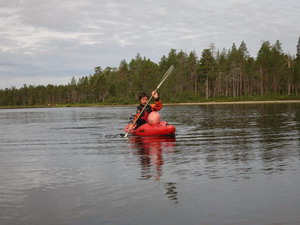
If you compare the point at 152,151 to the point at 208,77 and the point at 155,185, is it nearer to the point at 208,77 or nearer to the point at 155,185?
the point at 155,185

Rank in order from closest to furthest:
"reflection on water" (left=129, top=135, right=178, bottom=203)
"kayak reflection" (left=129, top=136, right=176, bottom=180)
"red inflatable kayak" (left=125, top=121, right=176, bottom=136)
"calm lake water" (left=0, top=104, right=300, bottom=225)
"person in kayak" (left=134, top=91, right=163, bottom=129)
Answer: "calm lake water" (left=0, top=104, right=300, bottom=225) < "reflection on water" (left=129, top=135, right=178, bottom=203) < "kayak reflection" (left=129, top=136, right=176, bottom=180) < "red inflatable kayak" (left=125, top=121, right=176, bottom=136) < "person in kayak" (left=134, top=91, right=163, bottom=129)

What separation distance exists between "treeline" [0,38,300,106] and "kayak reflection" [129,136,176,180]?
83718 millimetres

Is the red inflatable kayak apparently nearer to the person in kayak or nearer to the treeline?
the person in kayak

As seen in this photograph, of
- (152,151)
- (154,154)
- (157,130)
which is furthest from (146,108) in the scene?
(154,154)

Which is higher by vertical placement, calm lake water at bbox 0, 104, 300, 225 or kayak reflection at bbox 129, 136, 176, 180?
kayak reflection at bbox 129, 136, 176, 180

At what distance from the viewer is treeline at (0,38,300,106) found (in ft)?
333

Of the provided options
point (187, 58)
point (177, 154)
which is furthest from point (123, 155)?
point (187, 58)


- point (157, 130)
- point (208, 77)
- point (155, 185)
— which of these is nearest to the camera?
point (155, 185)

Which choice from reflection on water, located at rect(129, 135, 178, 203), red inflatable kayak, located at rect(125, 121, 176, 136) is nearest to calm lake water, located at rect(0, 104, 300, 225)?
reflection on water, located at rect(129, 135, 178, 203)

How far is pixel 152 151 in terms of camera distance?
48.9 feet

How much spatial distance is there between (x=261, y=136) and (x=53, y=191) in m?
12.8

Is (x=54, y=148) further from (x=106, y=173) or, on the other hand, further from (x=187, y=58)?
(x=187, y=58)

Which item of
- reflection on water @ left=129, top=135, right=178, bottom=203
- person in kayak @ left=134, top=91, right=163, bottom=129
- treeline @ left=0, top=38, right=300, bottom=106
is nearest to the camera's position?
reflection on water @ left=129, top=135, right=178, bottom=203

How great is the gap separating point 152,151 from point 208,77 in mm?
100051
